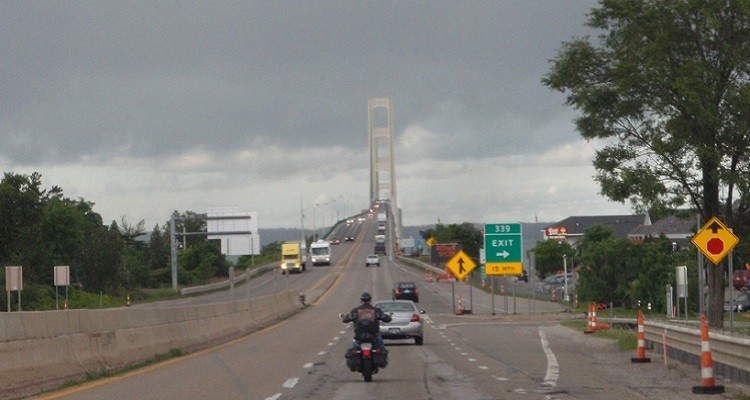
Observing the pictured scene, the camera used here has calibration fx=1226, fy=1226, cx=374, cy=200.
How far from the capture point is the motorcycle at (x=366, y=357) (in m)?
21.1

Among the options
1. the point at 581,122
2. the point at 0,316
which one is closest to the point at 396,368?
the point at 0,316

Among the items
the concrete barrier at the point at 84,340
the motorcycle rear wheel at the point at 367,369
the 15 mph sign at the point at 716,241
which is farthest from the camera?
the 15 mph sign at the point at 716,241

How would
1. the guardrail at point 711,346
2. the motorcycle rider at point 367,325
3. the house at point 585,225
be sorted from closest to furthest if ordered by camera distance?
the guardrail at point 711,346, the motorcycle rider at point 367,325, the house at point 585,225

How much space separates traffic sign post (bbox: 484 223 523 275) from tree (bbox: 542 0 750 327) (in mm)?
29371

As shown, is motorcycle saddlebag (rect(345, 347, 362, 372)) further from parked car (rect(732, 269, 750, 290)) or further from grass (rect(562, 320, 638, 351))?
parked car (rect(732, 269, 750, 290))

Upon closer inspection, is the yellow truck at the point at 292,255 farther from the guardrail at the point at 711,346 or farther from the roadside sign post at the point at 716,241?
the roadside sign post at the point at 716,241

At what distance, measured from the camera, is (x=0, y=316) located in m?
18.0

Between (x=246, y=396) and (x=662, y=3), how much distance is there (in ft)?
60.4

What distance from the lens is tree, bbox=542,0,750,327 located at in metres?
30.7

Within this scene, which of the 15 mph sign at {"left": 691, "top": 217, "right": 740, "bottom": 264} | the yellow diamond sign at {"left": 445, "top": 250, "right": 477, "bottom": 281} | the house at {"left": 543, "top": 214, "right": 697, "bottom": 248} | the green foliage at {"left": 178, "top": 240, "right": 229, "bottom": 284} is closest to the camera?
the 15 mph sign at {"left": 691, "top": 217, "right": 740, "bottom": 264}

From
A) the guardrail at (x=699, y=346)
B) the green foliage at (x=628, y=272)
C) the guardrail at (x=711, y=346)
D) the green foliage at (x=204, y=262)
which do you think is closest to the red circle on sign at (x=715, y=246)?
the guardrail at (x=699, y=346)

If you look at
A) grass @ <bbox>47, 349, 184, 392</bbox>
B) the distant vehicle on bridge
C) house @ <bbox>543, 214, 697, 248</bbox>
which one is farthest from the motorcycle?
the distant vehicle on bridge

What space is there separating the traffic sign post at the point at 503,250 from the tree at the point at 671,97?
29371 mm

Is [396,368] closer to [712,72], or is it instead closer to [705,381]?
[705,381]
